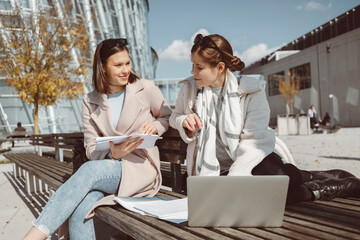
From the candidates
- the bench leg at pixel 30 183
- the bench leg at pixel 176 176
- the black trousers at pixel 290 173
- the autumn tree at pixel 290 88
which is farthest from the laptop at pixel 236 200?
the autumn tree at pixel 290 88

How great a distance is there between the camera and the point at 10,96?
867 inches

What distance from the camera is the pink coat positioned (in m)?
2.92

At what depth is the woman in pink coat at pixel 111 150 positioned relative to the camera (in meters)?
2.55

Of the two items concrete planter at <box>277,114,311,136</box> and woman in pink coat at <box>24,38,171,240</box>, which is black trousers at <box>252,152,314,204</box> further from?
concrete planter at <box>277,114,311,136</box>

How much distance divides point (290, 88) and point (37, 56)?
33285mm

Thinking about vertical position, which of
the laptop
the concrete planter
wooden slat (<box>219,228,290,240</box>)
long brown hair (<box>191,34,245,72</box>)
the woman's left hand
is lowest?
the concrete planter

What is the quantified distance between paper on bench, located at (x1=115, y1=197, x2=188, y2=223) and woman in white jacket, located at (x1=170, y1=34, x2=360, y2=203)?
30cm

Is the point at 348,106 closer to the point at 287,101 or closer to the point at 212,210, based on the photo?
the point at 287,101

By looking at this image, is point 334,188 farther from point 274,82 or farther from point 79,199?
point 274,82

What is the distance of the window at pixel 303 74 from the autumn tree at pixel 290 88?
0.40 meters

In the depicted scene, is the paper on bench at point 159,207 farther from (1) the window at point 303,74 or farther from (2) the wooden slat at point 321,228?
(1) the window at point 303,74

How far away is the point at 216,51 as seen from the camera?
101 inches

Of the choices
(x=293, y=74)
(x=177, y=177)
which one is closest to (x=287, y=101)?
(x=293, y=74)

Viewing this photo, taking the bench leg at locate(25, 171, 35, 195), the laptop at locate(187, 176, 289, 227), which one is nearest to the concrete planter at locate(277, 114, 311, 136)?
the bench leg at locate(25, 171, 35, 195)
